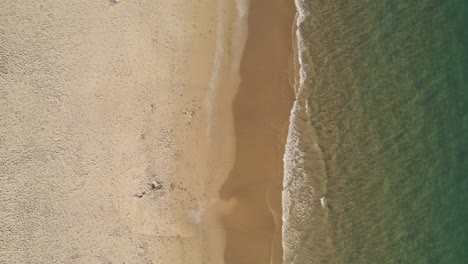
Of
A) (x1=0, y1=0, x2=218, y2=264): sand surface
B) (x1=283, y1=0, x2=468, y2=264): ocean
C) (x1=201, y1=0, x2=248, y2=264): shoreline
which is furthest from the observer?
(x1=283, y1=0, x2=468, y2=264): ocean

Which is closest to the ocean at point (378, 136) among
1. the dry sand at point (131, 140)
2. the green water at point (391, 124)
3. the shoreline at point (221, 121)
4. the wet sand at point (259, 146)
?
the green water at point (391, 124)

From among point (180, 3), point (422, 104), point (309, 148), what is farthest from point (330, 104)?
point (180, 3)

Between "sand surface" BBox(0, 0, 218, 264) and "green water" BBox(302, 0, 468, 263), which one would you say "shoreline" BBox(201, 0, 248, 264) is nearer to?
"sand surface" BBox(0, 0, 218, 264)

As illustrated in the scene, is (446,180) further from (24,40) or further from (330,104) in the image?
(24,40)

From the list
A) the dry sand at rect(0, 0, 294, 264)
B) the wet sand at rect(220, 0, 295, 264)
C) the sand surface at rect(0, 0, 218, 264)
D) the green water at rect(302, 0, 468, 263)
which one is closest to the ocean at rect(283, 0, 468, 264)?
the green water at rect(302, 0, 468, 263)

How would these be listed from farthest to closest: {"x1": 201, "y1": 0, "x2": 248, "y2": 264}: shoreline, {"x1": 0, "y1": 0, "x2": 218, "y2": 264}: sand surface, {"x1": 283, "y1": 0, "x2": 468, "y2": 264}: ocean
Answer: {"x1": 283, "y1": 0, "x2": 468, "y2": 264}: ocean, {"x1": 201, "y1": 0, "x2": 248, "y2": 264}: shoreline, {"x1": 0, "y1": 0, "x2": 218, "y2": 264}: sand surface

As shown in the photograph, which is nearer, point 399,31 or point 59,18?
point 59,18
